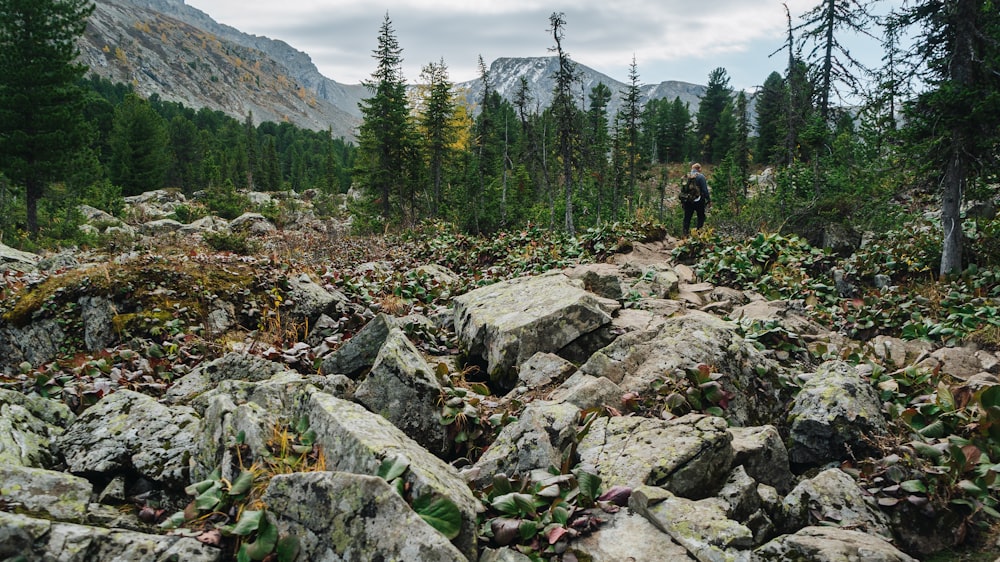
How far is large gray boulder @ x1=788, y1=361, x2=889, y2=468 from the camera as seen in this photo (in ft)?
16.0

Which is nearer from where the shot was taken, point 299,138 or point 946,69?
point 946,69

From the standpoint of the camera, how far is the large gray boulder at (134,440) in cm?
404

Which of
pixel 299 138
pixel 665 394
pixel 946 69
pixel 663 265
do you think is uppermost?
pixel 299 138

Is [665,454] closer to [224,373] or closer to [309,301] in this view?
[224,373]

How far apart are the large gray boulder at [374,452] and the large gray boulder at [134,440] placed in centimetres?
104

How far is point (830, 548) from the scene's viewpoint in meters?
3.06

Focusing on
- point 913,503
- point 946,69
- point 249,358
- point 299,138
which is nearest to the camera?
point 913,503

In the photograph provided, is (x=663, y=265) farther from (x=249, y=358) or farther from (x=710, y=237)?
(x=249, y=358)

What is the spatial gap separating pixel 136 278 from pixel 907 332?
13118 millimetres

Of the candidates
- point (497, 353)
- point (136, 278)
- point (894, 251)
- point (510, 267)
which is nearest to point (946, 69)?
point (894, 251)

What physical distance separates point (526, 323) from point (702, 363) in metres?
2.39

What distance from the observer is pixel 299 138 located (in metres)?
139

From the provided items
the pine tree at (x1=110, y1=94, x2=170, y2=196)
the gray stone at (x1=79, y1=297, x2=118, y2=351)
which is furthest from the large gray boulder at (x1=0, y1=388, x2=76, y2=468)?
the pine tree at (x1=110, y1=94, x2=170, y2=196)

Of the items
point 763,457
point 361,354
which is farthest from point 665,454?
point 361,354
